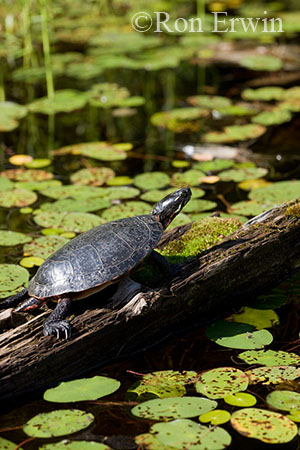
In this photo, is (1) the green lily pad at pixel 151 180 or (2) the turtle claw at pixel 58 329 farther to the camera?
(1) the green lily pad at pixel 151 180

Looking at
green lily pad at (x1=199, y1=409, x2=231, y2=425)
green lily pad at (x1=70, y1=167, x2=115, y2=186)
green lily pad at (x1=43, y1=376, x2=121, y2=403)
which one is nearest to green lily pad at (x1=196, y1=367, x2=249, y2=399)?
green lily pad at (x1=199, y1=409, x2=231, y2=425)

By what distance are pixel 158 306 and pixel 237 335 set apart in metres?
0.54

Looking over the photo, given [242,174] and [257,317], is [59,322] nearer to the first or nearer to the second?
[257,317]

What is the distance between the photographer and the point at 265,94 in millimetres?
7906

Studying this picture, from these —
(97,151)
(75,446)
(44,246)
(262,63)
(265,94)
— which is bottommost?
(75,446)

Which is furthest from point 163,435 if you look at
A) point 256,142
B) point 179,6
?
point 179,6

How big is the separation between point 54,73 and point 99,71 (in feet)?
2.16

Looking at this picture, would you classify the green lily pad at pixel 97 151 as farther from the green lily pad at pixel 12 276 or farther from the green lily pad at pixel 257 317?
the green lily pad at pixel 257 317

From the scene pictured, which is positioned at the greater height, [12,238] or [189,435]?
[12,238]

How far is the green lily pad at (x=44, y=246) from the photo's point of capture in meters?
4.75

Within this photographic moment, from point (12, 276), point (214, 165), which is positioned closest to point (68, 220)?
point (12, 276)

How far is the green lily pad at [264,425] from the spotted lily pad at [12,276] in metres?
1.82

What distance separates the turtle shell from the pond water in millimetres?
551

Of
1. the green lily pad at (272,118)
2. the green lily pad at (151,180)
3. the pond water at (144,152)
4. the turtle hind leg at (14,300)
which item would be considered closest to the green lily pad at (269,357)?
the pond water at (144,152)
